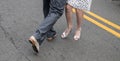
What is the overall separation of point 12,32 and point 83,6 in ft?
4.49

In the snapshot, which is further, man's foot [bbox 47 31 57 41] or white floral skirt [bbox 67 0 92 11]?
man's foot [bbox 47 31 57 41]

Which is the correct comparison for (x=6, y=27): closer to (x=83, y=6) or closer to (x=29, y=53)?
(x=29, y=53)

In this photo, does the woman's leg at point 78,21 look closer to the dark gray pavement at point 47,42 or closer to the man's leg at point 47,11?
the dark gray pavement at point 47,42

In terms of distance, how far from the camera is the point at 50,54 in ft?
15.4

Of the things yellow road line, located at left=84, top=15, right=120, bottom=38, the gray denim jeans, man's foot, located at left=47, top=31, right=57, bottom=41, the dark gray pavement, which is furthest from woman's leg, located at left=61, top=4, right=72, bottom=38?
yellow road line, located at left=84, top=15, right=120, bottom=38

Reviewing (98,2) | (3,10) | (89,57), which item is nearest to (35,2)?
(3,10)

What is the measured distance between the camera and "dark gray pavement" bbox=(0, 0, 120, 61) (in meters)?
4.64

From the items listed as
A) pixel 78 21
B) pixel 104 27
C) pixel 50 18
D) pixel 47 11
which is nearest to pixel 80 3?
pixel 78 21

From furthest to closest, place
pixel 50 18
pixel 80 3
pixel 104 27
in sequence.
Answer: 1. pixel 104 27
2. pixel 80 3
3. pixel 50 18

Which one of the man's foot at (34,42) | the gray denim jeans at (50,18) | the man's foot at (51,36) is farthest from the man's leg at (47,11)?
the man's foot at (34,42)

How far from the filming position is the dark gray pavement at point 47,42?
15.2 feet

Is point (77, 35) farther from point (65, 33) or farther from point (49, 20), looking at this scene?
point (49, 20)

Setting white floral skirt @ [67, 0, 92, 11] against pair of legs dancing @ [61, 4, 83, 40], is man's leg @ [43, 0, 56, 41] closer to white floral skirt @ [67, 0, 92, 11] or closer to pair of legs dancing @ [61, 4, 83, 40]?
pair of legs dancing @ [61, 4, 83, 40]

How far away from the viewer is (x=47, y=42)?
5.10m
